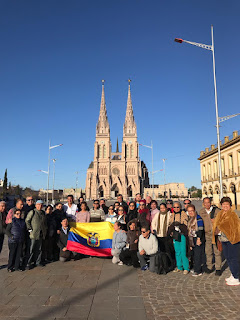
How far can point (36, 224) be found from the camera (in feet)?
22.0

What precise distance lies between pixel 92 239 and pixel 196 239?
11.1ft

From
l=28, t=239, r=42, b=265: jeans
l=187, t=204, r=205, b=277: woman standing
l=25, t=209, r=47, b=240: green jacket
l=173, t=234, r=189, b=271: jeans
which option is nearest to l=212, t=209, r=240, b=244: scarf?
l=187, t=204, r=205, b=277: woman standing

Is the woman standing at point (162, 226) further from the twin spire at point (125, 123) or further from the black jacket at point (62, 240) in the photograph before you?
the twin spire at point (125, 123)

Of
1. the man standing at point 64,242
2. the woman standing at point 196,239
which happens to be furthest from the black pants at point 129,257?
the man standing at point 64,242

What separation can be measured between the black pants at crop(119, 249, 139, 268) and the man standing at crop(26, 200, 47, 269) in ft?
7.64

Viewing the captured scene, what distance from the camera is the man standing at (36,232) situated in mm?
6641

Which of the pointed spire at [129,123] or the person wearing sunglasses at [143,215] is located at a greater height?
the pointed spire at [129,123]

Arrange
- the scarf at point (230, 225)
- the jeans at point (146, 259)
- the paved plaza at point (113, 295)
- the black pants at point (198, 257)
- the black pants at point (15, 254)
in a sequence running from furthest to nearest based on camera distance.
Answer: the black pants at point (15, 254) → the jeans at point (146, 259) → the black pants at point (198, 257) → the scarf at point (230, 225) → the paved plaza at point (113, 295)

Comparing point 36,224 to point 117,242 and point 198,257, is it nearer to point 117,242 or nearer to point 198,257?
point 117,242

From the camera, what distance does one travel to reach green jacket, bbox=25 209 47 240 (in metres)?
6.64

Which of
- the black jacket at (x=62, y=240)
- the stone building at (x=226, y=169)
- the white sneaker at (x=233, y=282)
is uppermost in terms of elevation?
the stone building at (x=226, y=169)

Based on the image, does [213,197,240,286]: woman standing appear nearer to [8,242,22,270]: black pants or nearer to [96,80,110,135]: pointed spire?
[8,242,22,270]: black pants

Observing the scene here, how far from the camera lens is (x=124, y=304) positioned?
4246 millimetres

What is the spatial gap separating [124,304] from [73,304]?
0.93 metres
